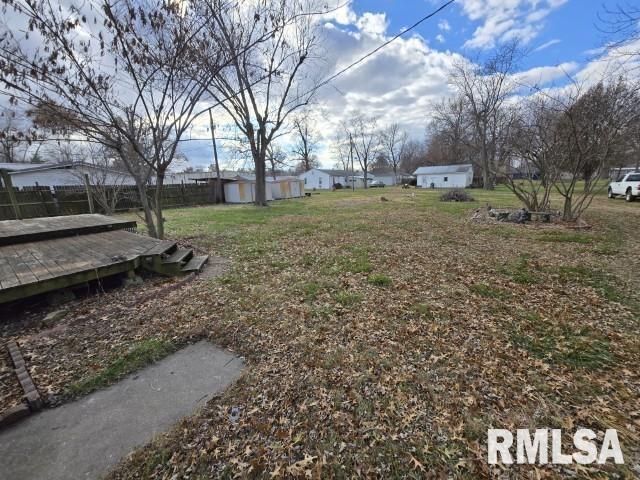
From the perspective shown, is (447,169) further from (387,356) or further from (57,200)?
(387,356)

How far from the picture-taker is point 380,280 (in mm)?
4469

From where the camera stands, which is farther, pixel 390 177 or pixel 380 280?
pixel 390 177

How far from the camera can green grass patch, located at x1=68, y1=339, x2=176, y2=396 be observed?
2.41 metres

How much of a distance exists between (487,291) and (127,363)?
4612 mm

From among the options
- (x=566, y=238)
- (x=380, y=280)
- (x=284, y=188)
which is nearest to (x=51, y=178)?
(x=284, y=188)

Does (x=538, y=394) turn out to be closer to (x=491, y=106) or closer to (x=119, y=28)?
(x=119, y=28)

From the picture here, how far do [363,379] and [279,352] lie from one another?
36.4 inches

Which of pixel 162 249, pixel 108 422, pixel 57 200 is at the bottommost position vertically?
pixel 108 422

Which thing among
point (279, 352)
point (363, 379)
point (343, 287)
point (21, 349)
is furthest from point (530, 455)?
point (21, 349)

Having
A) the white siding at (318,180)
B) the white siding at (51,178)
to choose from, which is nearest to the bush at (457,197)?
the white siding at (51,178)

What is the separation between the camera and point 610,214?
33.3 feet

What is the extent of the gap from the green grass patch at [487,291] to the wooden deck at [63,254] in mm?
5392

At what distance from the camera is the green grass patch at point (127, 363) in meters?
2.41

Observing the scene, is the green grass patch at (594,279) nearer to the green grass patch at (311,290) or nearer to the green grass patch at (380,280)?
the green grass patch at (380,280)
